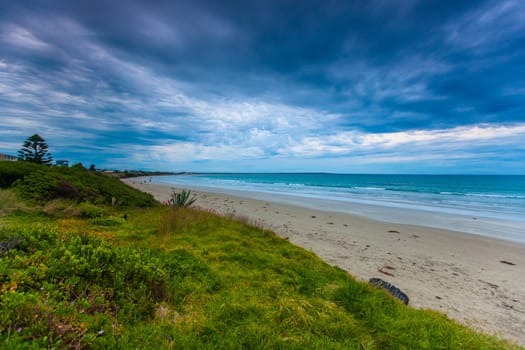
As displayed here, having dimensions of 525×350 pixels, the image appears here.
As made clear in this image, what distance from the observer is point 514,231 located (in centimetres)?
1199

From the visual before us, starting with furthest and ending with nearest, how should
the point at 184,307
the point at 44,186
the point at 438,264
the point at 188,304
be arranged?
1. the point at 44,186
2. the point at 438,264
3. the point at 188,304
4. the point at 184,307

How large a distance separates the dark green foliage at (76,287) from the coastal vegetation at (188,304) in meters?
0.01

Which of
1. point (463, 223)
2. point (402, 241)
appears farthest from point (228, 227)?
point (463, 223)

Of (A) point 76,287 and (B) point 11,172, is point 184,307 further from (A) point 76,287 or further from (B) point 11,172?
(B) point 11,172

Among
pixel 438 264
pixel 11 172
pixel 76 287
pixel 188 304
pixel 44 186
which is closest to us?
pixel 76 287

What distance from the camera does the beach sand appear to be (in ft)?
15.1

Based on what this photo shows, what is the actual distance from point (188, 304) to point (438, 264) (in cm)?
751

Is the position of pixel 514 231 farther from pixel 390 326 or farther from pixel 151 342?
pixel 151 342

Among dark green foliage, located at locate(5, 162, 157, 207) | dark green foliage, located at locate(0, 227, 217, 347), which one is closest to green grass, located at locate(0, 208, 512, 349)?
dark green foliage, located at locate(0, 227, 217, 347)

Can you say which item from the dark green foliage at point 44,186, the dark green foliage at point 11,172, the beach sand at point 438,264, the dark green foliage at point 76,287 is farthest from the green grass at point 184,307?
the dark green foliage at point 11,172

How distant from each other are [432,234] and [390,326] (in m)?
9.88

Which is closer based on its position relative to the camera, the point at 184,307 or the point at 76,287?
the point at 76,287

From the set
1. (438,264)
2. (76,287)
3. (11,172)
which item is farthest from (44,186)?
(438,264)

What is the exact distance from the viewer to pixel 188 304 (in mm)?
3289
